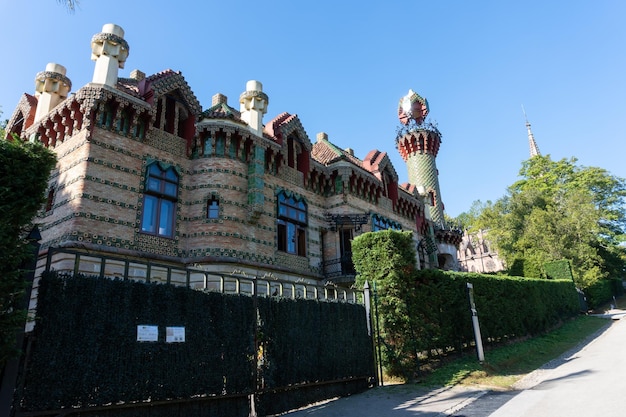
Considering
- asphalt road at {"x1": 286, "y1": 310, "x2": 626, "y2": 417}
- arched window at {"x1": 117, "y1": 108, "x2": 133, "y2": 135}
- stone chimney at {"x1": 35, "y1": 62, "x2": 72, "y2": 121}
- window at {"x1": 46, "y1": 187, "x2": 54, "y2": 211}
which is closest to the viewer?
asphalt road at {"x1": 286, "y1": 310, "x2": 626, "y2": 417}

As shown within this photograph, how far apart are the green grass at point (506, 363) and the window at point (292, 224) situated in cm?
752

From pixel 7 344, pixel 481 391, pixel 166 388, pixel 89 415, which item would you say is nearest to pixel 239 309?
pixel 166 388

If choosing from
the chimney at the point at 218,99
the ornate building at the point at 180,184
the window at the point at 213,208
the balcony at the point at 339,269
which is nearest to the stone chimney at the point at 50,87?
the ornate building at the point at 180,184

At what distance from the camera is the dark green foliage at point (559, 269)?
92.9 feet

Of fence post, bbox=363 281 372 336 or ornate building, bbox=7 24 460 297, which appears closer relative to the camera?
fence post, bbox=363 281 372 336

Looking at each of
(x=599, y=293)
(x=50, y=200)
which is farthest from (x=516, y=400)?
(x=599, y=293)

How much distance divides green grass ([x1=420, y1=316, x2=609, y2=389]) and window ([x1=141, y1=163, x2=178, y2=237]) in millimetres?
9435

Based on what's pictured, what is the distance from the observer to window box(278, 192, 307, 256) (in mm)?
16922

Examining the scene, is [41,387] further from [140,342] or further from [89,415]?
[140,342]

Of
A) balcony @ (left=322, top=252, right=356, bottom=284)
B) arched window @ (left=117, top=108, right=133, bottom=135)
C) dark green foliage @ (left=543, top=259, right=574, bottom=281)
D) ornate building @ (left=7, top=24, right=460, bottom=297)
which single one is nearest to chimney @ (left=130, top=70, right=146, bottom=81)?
ornate building @ (left=7, top=24, right=460, bottom=297)

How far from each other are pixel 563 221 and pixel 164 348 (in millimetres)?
33907

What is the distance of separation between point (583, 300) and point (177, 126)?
31.5m

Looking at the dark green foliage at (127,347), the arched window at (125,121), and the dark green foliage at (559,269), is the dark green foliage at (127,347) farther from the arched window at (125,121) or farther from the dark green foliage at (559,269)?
the dark green foliage at (559,269)

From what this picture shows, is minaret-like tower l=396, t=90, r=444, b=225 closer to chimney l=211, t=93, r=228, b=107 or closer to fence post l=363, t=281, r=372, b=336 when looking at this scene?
chimney l=211, t=93, r=228, b=107
